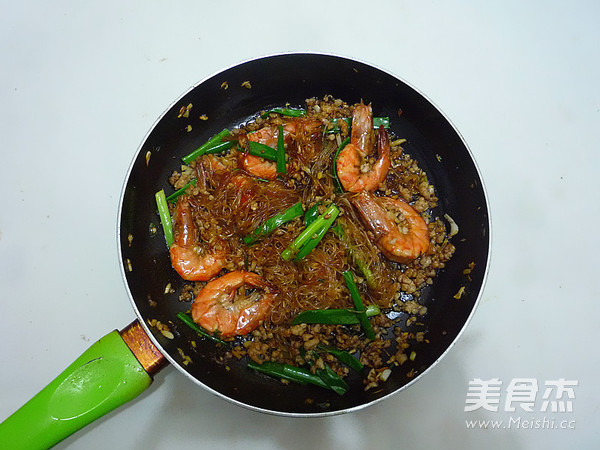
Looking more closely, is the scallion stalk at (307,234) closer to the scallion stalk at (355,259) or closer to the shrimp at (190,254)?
the scallion stalk at (355,259)

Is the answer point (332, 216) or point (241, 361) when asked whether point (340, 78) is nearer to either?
point (332, 216)

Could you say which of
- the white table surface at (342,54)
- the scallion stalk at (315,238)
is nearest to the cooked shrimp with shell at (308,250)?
the scallion stalk at (315,238)

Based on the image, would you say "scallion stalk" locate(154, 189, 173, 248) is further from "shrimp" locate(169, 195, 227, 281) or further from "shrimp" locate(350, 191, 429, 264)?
"shrimp" locate(350, 191, 429, 264)

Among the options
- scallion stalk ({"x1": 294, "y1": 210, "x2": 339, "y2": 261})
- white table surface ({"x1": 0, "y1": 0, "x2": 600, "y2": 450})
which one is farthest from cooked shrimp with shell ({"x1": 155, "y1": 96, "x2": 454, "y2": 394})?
white table surface ({"x1": 0, "y1": 0, "x2": 600, "y2": 450})

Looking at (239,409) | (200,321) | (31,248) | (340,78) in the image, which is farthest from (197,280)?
(340,78)

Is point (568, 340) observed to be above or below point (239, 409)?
below
